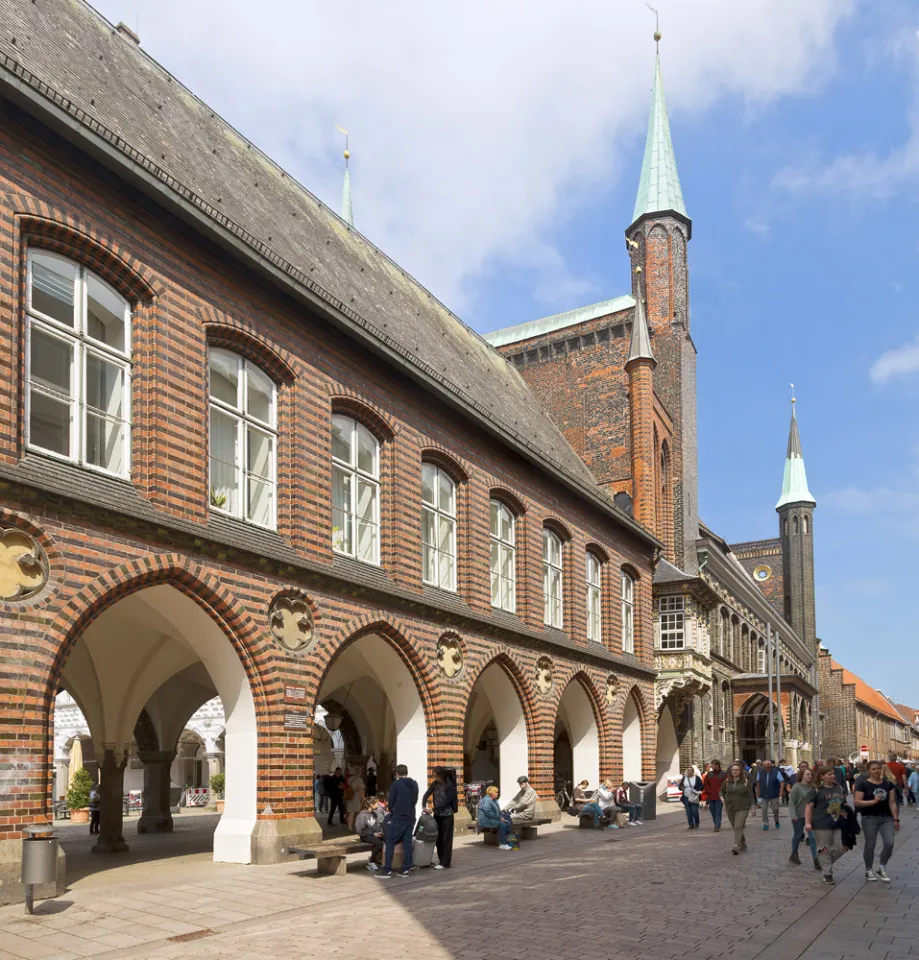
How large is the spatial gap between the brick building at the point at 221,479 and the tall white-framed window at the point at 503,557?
68 mm

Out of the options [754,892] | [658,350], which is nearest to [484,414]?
[754,892]

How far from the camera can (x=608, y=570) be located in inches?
1144

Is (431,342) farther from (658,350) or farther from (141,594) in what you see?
(658,350)

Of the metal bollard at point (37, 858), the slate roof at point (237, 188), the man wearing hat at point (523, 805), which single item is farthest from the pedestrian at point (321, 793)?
the metal bollard at point (37, 858)

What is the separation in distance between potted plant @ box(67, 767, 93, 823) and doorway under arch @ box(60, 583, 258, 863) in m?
9.53

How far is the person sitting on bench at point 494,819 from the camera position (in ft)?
58.5

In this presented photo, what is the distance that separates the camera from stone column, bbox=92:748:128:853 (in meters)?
18.0

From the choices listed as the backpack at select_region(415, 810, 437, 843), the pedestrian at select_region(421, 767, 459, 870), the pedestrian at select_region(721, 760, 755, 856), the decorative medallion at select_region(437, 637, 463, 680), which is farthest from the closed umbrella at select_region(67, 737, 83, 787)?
the pedestrian at select_region(721, 760, 755, 856)

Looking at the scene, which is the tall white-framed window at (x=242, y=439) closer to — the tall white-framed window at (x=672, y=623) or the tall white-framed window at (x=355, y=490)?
the tall white-framed window at (x=355, y=490)

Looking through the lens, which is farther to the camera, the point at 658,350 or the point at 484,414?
the point at 658,350

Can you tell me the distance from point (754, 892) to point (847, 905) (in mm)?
1255

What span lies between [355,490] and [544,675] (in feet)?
26.2

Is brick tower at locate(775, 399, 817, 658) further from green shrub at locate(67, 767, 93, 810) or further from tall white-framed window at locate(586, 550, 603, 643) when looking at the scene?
green shrub at locate(67, 767, 93, 810)

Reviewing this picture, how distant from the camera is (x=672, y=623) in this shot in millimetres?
35188
